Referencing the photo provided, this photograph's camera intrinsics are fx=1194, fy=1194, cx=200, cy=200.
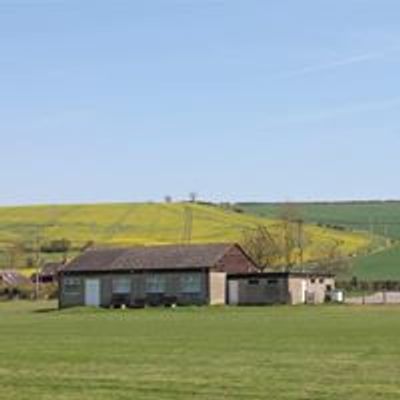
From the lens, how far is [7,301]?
122 meters

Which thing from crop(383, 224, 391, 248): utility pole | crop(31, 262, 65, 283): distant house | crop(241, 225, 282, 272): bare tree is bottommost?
crop(31, 262, 65, 283): distant house

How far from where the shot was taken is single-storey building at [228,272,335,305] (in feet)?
312

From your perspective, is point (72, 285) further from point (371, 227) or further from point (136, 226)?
point (371, 227)

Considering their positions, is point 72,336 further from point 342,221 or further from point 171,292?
point 342,221

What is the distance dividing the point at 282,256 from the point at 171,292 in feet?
98.8

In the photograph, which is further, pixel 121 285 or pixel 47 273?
pixel 47 273

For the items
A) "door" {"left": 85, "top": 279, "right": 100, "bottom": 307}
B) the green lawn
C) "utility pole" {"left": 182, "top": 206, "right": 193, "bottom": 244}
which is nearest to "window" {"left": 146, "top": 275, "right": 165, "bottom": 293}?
"door" {"left": 85, "top": 279, "right": 100, "bottom": 307}

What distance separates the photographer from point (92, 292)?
100 m

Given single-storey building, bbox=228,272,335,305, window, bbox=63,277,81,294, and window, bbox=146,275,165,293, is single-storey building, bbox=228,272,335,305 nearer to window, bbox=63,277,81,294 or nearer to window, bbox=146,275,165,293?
window, bbox=146,275,165,293

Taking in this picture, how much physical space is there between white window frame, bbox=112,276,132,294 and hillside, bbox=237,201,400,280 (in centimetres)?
3016

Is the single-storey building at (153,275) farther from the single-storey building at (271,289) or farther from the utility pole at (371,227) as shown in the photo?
the utility pole at (371,227)

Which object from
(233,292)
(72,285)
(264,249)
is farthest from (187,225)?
(233,292)

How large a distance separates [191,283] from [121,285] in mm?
6562

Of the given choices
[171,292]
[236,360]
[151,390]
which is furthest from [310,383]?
[171,292]
